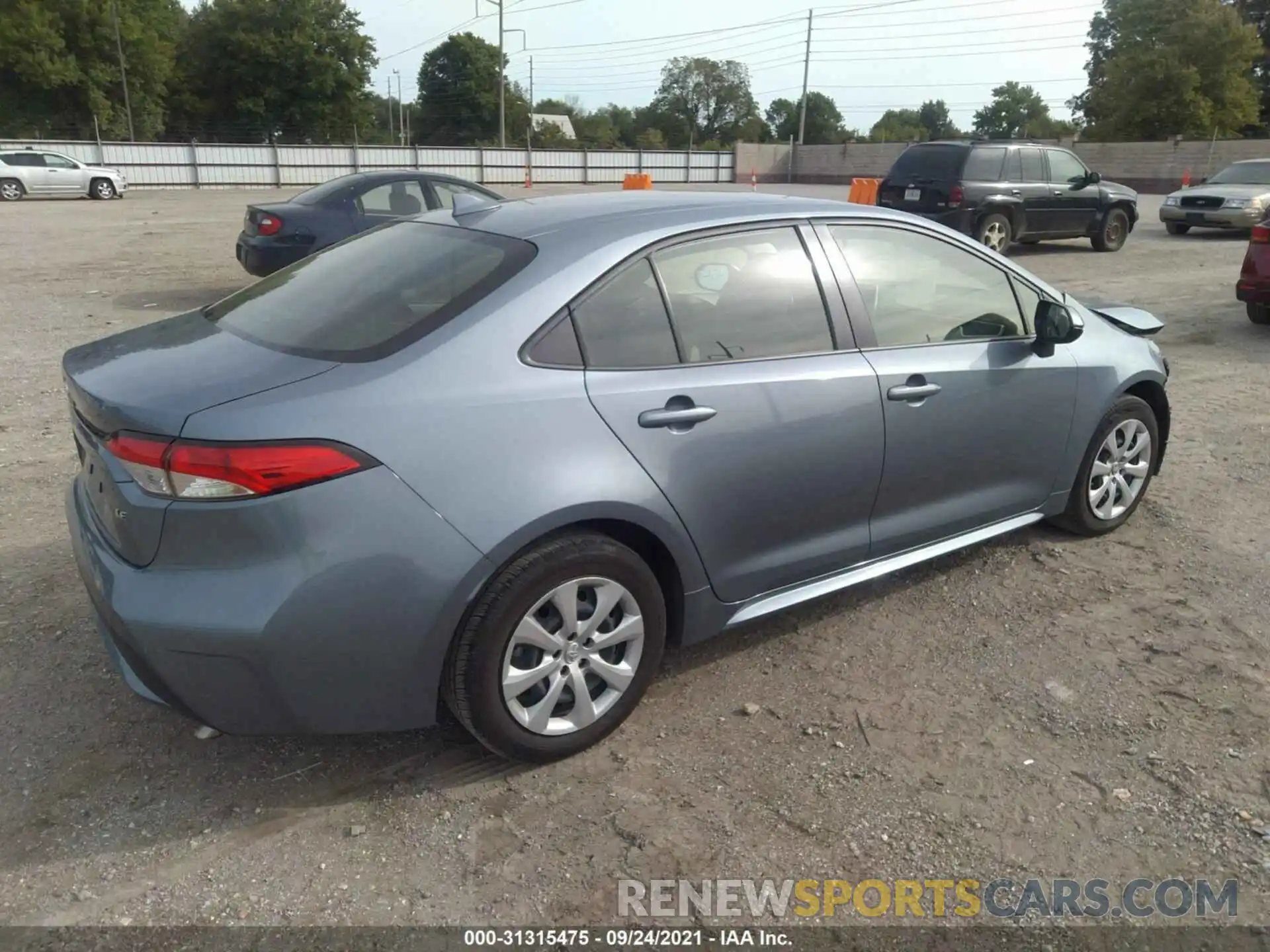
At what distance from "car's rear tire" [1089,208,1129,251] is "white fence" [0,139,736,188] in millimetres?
26776

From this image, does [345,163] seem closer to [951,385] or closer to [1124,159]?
[1124,159]

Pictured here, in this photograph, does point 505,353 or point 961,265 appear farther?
point 961,265

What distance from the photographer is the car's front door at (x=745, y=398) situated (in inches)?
115

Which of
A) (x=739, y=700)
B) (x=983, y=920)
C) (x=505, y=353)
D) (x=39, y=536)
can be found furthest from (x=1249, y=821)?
(x=39, y=536)

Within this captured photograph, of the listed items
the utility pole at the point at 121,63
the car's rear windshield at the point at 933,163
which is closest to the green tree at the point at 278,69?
the utility pole at the point at 121,63

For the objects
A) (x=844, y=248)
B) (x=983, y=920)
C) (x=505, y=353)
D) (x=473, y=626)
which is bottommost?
(x=983, y=920)

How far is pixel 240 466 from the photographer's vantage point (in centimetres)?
237

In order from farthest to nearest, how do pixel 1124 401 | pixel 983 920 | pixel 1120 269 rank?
pixel 1120 269 → pixel 1124 401 → pixel 983 920

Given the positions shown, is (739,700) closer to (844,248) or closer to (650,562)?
(650,562)

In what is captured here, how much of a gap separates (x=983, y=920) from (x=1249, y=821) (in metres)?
0.93

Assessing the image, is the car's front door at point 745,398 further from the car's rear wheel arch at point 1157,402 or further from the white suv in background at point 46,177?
the white suv in background at point 46,177

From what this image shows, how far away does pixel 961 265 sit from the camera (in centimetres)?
391

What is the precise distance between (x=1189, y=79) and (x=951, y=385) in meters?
55.4

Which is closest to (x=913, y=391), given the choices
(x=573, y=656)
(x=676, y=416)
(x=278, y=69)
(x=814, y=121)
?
(x=676, y=416)
